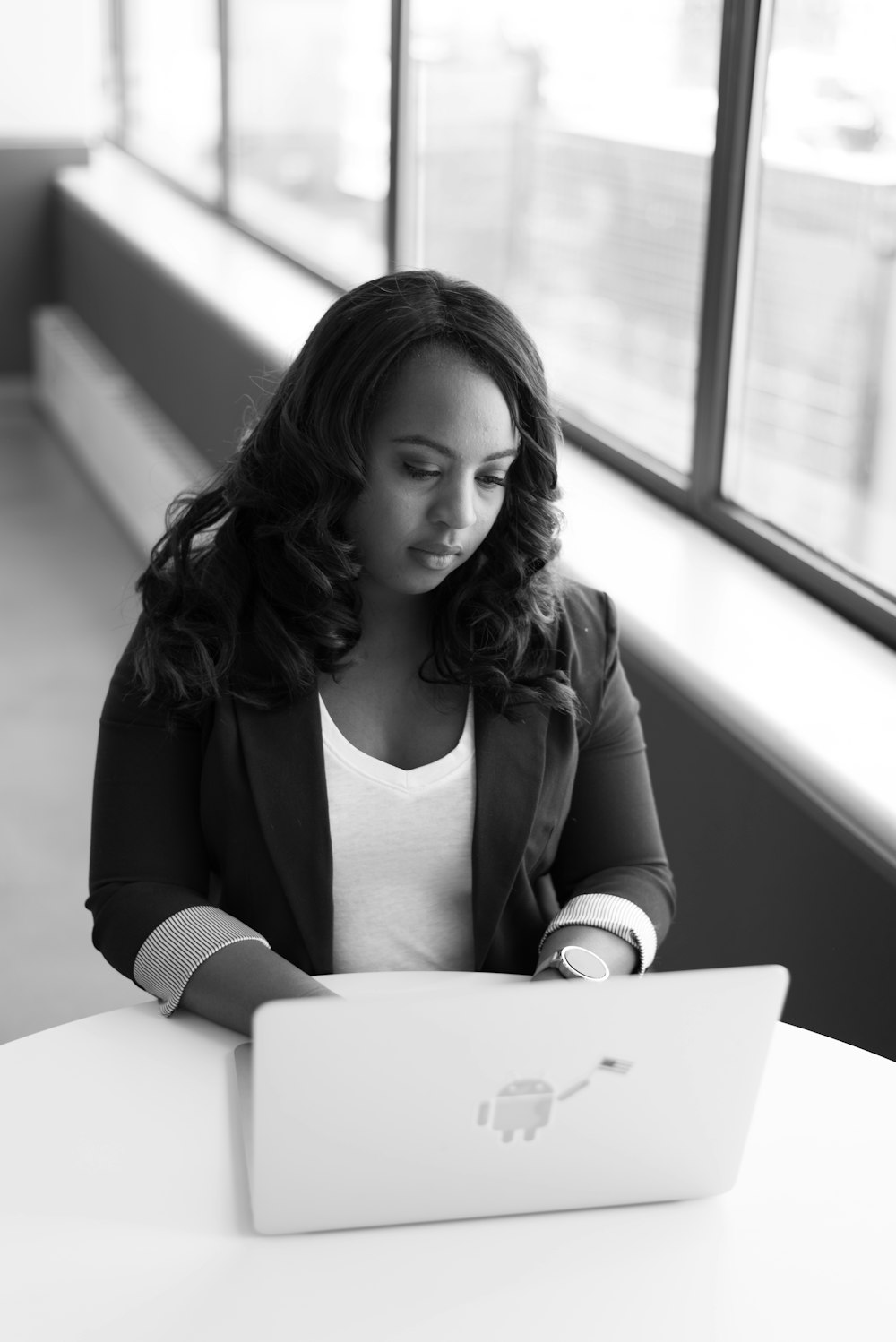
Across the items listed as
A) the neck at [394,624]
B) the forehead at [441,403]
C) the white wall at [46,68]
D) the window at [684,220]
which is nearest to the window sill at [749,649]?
the window at [684,220]

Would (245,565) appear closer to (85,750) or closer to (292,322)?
(85,750)

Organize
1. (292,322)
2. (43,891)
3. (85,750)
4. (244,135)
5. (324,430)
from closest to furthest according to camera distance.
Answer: (324,430)
(43,891)
(85,750)
(292,322)
(244,135)

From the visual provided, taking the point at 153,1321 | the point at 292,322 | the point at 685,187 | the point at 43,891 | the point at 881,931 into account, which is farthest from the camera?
the point at 292,322

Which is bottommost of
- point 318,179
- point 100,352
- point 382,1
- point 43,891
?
point 43,891

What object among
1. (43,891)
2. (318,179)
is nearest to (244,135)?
(318,179)

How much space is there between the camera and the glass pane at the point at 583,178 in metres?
2.66

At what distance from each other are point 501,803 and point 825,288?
1.20 meters

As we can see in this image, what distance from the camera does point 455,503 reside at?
1.35 meters

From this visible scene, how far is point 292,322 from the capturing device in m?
3.91

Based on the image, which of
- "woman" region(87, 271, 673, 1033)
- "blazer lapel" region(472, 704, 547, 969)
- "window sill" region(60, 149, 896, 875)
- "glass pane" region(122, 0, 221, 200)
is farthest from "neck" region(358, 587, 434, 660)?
"glass pane" region(122, 0, 221, 200)

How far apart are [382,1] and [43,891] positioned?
252cm

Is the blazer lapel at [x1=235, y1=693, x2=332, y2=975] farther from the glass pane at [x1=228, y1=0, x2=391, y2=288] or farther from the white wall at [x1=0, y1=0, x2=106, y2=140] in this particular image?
the white wall at [x1=0, y1=0, x2=106, y2=140]

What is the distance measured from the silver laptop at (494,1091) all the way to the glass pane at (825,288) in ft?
4.58

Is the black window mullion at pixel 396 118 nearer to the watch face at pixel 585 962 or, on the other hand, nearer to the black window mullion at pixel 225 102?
the black window mullion at pixel 225 102
